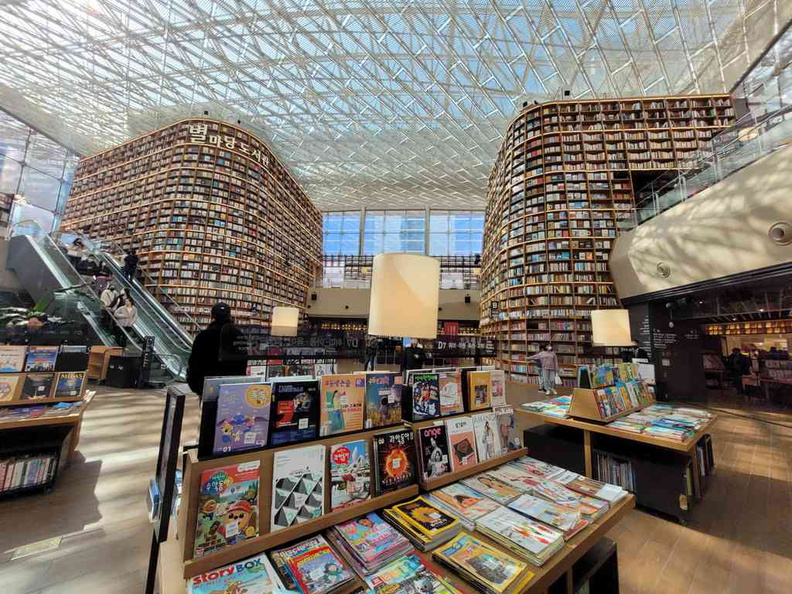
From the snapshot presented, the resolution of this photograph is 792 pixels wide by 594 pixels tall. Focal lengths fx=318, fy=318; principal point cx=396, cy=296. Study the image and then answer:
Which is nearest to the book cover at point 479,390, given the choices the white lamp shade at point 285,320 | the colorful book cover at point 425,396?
the colorful book cover at point 425,396

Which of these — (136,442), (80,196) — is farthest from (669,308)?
(80,196)

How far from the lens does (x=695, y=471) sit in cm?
242

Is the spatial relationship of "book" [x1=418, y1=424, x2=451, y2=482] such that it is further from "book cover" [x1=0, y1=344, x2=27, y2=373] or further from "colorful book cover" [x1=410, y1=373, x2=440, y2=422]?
"book cover" [x1=0, y1=344, x2=27, y2=373]

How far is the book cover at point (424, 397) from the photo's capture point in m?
1.42

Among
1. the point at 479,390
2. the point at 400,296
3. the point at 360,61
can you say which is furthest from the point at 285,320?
the point at 360,61

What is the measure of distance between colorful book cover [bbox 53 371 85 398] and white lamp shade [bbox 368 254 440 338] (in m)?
2.62

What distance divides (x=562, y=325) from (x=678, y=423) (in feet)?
17.5

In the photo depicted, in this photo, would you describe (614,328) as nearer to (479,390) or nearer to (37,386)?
(479,390)

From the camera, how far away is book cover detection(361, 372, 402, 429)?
4.26 feet

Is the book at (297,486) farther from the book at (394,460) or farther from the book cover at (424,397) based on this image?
the book cover at (424,397)

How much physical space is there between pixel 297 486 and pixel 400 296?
0.91 m

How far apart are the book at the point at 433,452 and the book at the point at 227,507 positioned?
2.11ft

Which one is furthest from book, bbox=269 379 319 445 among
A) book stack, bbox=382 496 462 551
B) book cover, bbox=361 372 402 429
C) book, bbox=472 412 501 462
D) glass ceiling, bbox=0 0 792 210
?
glass ceiling, bbox=0 0 792 210

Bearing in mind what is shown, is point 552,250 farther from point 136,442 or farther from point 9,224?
point 9,224
